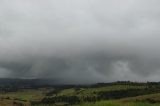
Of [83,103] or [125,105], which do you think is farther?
[83,103]

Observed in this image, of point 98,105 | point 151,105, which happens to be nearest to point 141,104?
point 151,105

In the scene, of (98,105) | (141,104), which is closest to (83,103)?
(98,105)

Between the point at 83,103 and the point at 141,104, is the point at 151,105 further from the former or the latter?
the point at 83,103

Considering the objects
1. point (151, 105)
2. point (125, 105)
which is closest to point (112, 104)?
point (125, 105)

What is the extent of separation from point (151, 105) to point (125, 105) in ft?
4.75

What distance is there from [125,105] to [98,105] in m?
1.46

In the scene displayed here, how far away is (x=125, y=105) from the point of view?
20.3 metres

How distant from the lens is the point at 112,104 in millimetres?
20156

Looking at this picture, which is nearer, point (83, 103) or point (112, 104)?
point (112, 104)

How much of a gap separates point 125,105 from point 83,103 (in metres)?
2.73

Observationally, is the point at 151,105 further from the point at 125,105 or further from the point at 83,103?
the point at 83,103

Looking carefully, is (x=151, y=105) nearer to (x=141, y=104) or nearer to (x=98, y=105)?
(x=141, y=104)

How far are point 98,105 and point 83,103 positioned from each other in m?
1.70

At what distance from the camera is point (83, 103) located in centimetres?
2183
